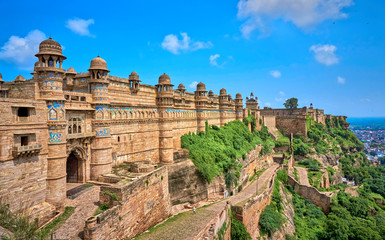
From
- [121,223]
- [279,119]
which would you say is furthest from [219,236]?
[279,119]

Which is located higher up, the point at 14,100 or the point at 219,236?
the point at 14,100

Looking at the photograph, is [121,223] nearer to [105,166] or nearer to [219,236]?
[105,166]

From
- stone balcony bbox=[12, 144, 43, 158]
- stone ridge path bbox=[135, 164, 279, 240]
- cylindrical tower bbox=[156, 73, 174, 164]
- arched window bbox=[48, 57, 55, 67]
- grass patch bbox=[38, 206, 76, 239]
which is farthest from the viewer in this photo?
cylindrical tower bbox=[156, 73, 174, 164]

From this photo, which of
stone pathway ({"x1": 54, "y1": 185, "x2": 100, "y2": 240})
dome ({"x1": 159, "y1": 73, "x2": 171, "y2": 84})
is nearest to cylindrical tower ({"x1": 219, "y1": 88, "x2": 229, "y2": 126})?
dome ({"x1": 159, "y1": 73, "x2": 171, "y2": 84})

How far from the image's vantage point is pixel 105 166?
1855 cm

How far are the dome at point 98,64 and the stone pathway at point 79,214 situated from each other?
9.34 m

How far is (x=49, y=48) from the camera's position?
46.8 feet

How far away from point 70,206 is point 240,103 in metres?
39.7

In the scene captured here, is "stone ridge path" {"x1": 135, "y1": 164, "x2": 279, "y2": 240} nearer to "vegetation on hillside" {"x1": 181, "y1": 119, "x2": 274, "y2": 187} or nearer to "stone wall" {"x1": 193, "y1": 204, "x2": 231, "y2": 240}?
"stone wall" {"x1": 193, "y1": 204, "x2": 231, "y2": 240}

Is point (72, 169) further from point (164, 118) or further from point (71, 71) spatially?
point (164, 118)

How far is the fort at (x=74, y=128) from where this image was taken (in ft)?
39.8

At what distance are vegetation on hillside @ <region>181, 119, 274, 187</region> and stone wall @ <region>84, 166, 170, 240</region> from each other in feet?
25.8

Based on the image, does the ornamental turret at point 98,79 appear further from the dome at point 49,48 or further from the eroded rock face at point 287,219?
the eroded rock face at point 287,219

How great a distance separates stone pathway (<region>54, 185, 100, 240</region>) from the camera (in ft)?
37.2
